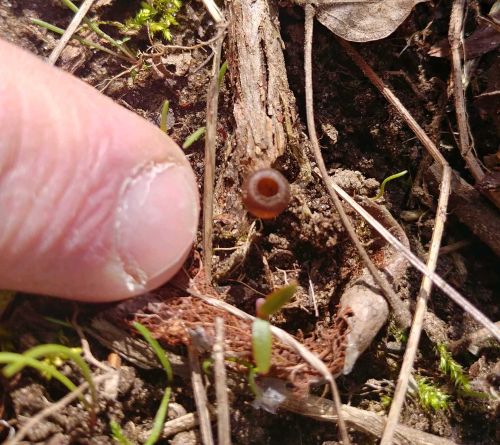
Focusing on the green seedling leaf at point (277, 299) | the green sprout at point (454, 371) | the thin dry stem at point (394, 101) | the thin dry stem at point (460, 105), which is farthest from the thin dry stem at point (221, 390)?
the thin dry stem at point (460, 105)

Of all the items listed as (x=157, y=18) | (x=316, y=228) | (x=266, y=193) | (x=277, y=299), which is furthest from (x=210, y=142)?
(x=277, y=299)

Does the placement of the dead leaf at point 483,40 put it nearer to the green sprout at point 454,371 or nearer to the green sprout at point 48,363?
the green sprout at point 454,371

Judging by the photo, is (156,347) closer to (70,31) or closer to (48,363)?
(48,363)

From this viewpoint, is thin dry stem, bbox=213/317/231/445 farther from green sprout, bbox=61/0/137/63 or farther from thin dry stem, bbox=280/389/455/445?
green sprout, bbox=61/0/137/63

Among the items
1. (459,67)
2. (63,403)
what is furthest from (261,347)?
(459,67)

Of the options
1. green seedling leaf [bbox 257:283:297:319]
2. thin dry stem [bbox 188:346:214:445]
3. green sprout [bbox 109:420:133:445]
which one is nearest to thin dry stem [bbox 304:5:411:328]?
green seedling leaf [bbox 257:283:297:319]
